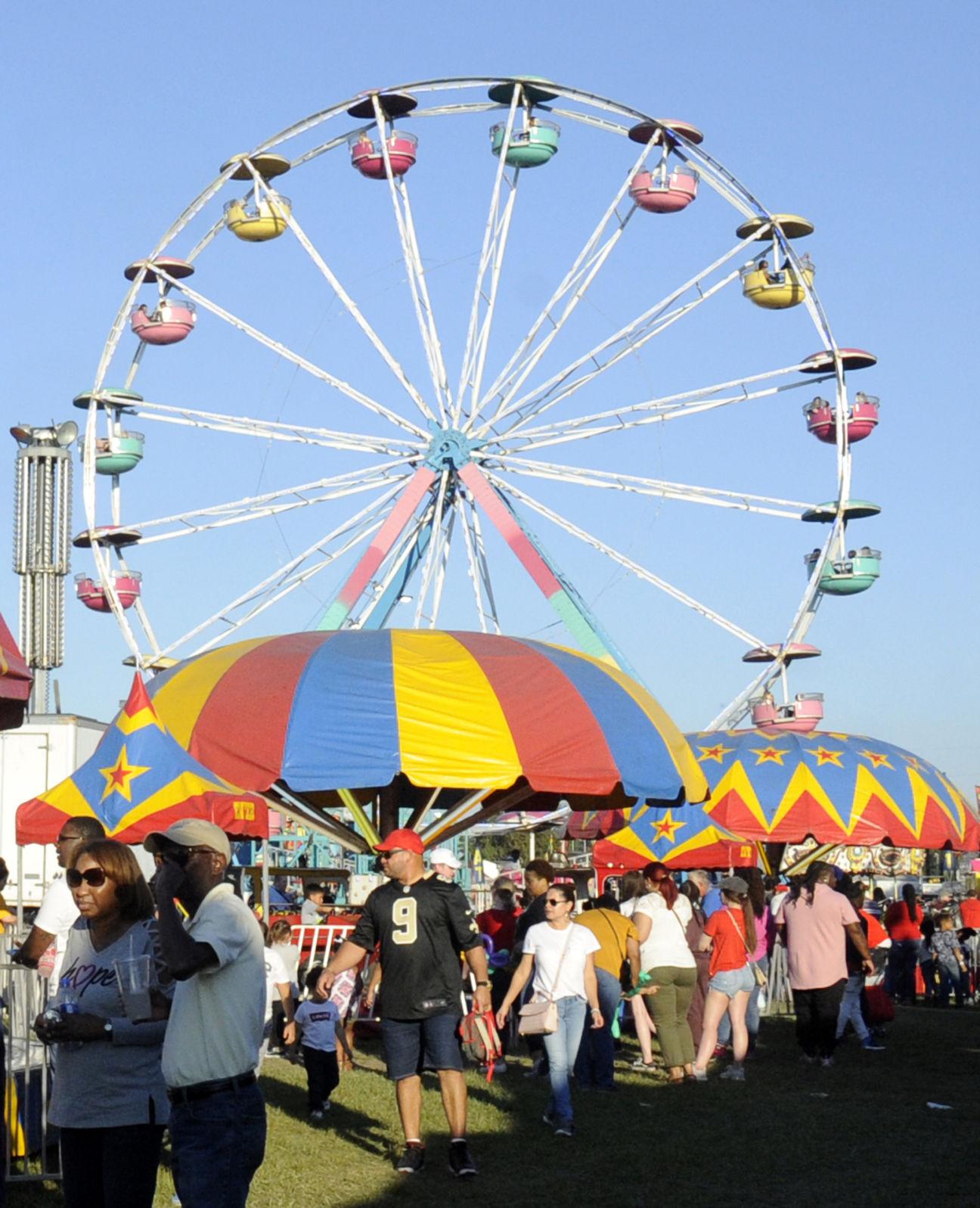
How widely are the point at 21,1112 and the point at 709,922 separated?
19.1 ft

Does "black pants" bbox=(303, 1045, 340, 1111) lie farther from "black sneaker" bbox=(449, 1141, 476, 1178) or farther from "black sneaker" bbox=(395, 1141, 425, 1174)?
"black sneaker" bbox=(449, 1141, 476, 1178)

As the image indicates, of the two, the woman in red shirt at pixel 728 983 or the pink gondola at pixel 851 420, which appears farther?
the pink gondola at pixel 851 420

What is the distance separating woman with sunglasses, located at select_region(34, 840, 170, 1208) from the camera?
189 inches

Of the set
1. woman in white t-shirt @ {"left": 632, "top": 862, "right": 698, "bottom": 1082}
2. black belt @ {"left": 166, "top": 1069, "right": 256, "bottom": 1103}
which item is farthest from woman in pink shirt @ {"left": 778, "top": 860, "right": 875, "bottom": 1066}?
black belt @ {"left": 166, "top": 1069, "right": 256, "bottom": 1103}

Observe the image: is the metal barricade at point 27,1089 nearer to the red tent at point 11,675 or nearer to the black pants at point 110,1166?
the red tent at point 11,675

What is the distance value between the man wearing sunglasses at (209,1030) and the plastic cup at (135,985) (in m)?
0.10

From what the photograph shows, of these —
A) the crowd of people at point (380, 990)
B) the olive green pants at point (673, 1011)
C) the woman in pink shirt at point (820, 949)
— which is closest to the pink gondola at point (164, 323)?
the crowd of people at point (380, 990)

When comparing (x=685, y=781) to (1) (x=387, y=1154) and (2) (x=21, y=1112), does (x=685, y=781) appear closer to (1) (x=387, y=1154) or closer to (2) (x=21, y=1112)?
(1) (x=387, y=1154)

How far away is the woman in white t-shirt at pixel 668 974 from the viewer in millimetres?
11938

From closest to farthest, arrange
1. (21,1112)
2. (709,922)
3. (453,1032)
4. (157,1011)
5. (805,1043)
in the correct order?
(157,1011) → (21,1112) → (453,1032) → (709,922) → (805,1043)

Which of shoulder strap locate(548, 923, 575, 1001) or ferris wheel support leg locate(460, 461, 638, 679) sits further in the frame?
ferris wheel support leg locate(460, 461, 638, 679)

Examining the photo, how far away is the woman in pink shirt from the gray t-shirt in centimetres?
856

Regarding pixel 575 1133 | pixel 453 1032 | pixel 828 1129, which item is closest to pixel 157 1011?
pixel 453 1032

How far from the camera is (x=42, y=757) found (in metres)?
20.4
